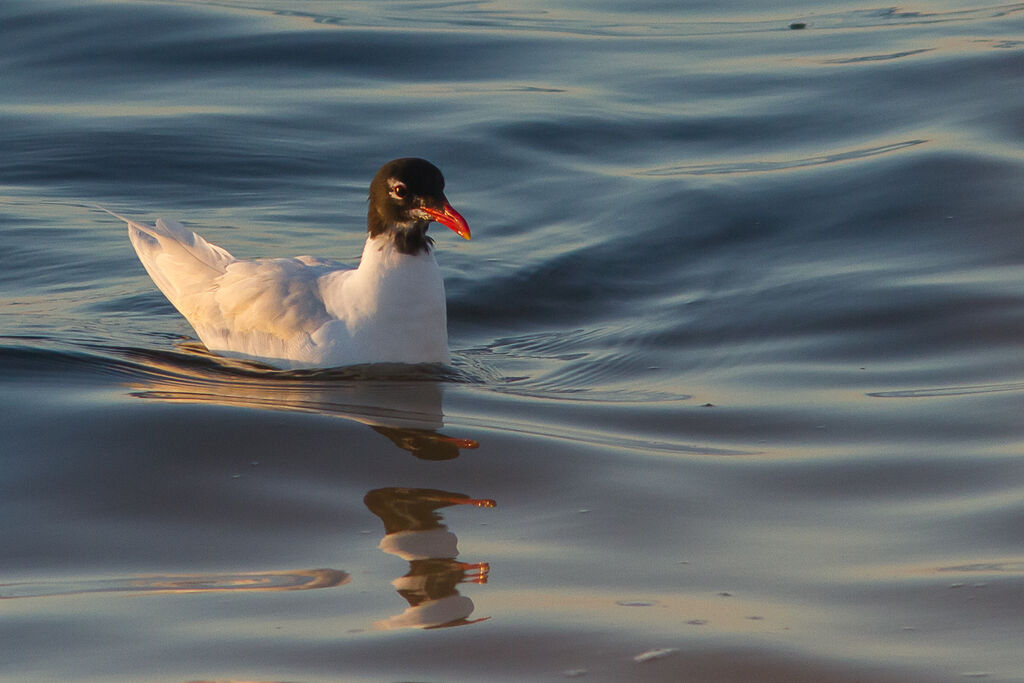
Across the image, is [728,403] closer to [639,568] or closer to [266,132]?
[639,568]

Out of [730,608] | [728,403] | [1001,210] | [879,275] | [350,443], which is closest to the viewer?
[730,608]

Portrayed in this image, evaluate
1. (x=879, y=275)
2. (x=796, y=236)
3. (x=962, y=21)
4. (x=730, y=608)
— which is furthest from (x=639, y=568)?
(x=962, y=21)

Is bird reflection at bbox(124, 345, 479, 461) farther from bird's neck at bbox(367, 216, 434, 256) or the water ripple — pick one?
the water ripple

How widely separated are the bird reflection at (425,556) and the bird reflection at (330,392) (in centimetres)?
52

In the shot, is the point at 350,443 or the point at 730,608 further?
the point at 350,443

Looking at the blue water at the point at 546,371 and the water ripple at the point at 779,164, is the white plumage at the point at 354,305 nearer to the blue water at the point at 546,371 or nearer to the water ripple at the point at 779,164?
the blue water at the point at 546,371

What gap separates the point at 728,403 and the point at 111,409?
2.86 metres

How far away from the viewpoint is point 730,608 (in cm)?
488

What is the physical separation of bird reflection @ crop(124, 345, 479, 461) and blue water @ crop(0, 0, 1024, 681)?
0.04 metres

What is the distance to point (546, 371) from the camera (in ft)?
26.8

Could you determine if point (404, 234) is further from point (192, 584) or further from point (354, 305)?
point (192, 584)

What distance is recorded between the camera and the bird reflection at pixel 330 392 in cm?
678

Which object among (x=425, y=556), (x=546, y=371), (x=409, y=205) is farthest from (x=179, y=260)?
(x=425, y=556)

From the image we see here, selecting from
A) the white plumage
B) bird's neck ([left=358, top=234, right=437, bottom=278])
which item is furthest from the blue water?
bird's neck ([left=358, top=234, right=437, bottom=278])
